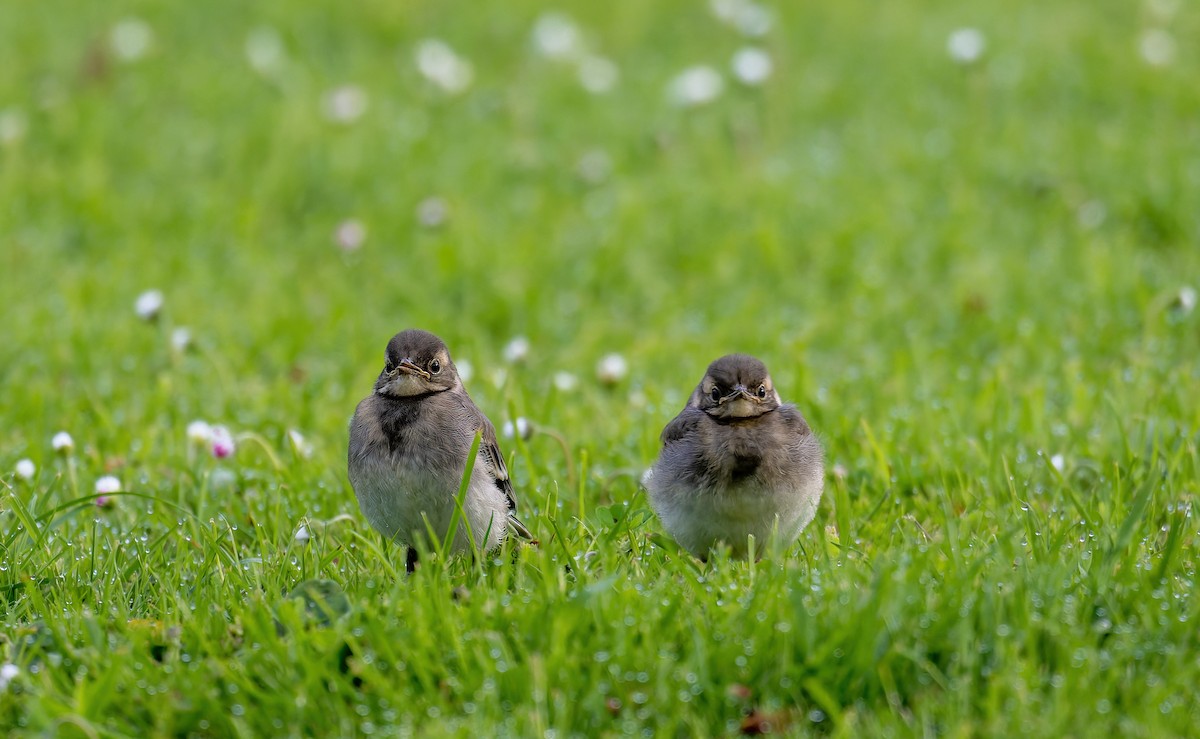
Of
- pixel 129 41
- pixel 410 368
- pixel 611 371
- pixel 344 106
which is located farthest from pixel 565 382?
pixel 129 41

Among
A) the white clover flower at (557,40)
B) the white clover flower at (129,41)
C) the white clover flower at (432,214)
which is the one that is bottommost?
the white clover flower at (432,214)

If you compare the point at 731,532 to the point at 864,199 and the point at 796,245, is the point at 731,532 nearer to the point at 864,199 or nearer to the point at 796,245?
the point at 796,245

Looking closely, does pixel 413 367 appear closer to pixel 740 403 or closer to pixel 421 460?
pixel 421 460

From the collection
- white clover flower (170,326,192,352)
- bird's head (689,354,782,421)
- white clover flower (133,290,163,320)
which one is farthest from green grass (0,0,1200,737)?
bird's head (689,354,782,421)

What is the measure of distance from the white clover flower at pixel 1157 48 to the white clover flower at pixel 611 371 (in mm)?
6281

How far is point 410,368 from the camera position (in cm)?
512

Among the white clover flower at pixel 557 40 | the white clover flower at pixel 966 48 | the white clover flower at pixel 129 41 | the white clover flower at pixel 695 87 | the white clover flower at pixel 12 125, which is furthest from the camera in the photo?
the white clover flower at pixel 557 40

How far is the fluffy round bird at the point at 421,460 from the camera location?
4.89m

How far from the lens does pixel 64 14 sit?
40.2 feet

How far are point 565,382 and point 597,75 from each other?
16.5 feet

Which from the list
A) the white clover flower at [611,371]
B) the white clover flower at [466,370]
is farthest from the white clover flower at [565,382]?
the white clover flower at [466,370]

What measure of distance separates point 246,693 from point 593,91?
7971mm

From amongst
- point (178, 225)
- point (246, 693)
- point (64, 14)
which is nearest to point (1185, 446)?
point (246, 693)

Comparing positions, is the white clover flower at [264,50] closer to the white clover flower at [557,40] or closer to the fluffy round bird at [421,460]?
the white clover flower at [557,40]
